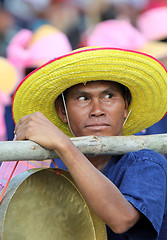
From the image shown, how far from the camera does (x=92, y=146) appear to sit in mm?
1679

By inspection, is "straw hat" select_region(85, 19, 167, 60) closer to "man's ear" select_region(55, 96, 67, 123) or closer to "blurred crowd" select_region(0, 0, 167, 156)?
"blurred crowd" select_region(0, 0, 167, 156)

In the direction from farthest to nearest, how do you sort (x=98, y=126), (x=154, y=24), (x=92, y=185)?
(x=154, y=24) → (x=98, y=126) → (x=92, y=185)

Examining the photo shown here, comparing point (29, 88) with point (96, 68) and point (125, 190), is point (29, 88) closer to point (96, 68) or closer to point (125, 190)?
point (96, 68)

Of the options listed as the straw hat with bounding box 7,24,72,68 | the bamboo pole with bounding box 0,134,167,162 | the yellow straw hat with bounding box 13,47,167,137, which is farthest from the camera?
the straw hat with bounding box 7,24,72,68

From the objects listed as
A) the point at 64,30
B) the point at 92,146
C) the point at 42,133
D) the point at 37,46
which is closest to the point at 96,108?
the point at 92,146

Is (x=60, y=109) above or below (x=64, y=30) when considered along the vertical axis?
below

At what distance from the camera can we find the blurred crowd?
13.3ft

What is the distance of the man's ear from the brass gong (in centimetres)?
64

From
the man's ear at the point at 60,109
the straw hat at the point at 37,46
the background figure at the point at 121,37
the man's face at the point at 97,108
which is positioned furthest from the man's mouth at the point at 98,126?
the background figure at the point at 121,37

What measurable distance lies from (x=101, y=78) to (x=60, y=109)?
415 millimetres

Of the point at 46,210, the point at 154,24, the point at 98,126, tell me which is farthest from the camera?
the point at 154,24

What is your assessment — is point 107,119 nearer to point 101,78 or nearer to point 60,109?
point 101,78

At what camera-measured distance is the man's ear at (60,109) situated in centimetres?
231

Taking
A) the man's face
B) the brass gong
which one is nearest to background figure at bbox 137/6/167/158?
the man's face
